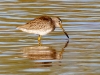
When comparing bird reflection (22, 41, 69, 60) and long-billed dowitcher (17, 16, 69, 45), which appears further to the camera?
long-billed dowitcher (17, 16, 69, 45)

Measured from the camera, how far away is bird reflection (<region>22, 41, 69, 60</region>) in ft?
44.6

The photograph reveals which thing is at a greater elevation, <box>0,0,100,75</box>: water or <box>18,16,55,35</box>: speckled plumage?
<box>18,16,55,35</box>: speckled plumage

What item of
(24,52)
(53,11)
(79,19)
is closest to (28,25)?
(24,52)

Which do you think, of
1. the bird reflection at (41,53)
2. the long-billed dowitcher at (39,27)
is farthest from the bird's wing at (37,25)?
the bird reflection at (41,53)

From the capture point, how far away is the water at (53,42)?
12453 mm

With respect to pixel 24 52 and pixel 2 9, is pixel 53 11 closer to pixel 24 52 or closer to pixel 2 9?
pixel 2 9

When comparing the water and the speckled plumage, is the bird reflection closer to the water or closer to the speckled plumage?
the water

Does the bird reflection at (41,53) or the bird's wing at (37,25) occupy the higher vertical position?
the bird's wing at (37,25)

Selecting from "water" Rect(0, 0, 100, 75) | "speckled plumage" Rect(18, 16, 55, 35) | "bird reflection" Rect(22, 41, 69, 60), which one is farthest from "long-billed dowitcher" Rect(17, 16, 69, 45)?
"bird reflection" Rect(22, 41, 69, 60)

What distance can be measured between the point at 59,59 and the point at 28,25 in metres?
2.51

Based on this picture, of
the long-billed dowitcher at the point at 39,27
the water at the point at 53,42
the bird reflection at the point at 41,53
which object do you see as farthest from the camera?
the long-billed dowitcher at the point at 39,27

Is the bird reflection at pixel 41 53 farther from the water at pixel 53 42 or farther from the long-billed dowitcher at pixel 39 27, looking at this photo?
the long-billed dowitcher at pixel 39 27

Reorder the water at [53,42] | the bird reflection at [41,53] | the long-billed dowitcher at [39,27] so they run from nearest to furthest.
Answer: the water at [53,42], the bird reflection at [41,53], the long-billed dowitcher at [39,27]

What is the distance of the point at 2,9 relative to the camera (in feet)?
66.9
